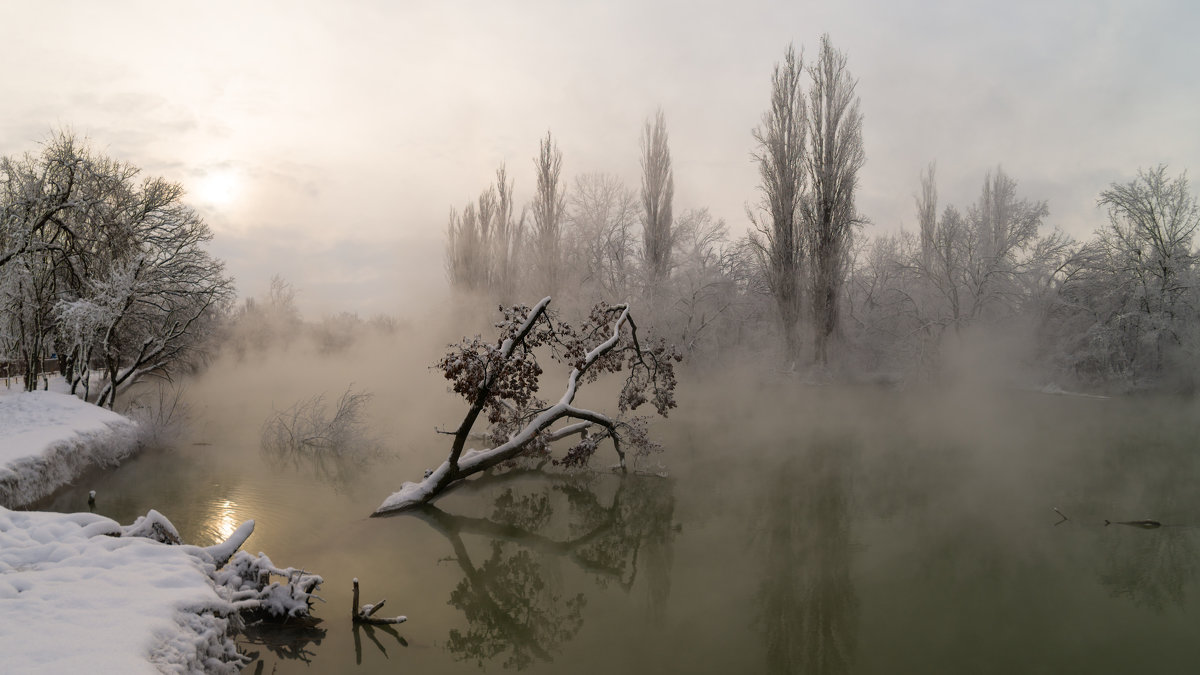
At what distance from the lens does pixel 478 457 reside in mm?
11281

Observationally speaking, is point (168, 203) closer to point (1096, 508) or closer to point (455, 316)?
point (455, 316)

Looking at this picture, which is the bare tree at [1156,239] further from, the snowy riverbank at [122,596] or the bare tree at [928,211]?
the snowy riverbank at [122,596]

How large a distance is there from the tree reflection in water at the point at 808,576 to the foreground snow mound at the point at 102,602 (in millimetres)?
5090

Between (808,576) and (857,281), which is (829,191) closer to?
(857,281)

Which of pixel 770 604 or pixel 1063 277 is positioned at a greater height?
pixel 1063 277

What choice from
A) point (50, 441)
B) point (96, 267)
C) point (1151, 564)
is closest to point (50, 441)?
point (50, 441)

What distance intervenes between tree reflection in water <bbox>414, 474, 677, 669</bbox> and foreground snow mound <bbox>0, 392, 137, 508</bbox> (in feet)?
21.1

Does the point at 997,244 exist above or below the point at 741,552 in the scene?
above

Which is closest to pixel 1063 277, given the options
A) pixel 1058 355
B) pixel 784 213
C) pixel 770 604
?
pixel 1058 355

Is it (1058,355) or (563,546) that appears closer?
(563,546)

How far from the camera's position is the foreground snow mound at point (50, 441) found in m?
10.1

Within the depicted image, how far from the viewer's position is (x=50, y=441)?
11.4 m

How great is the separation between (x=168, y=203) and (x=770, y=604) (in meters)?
20.5

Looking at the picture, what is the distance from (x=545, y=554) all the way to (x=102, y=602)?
5114 mm
